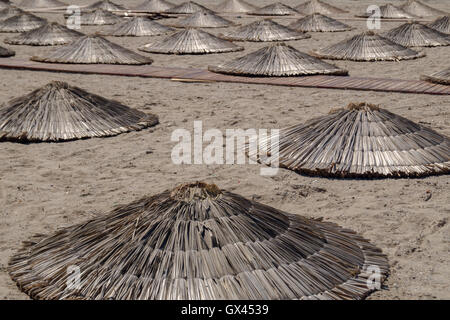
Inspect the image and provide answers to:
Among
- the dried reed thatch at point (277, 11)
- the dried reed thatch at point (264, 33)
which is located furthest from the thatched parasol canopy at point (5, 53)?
the dried reed thatch at point (277, 11)

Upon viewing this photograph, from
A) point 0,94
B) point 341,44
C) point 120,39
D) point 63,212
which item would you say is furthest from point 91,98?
point 120,39

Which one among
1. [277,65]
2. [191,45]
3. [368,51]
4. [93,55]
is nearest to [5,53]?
[93,55]

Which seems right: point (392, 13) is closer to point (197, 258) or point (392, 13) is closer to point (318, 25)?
point (318, 25)

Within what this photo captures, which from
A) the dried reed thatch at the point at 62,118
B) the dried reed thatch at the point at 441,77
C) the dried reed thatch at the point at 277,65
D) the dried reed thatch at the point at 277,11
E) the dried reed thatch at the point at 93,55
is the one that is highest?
the dried reed thatch at the point at 277,11

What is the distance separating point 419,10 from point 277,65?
32.8ft

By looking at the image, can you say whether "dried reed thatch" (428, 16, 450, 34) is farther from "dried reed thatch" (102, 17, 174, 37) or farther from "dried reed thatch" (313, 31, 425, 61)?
"dried reed thatch" (102, 17, 174, 37)

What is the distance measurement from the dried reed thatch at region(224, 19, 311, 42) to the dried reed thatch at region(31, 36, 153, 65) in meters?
3.02

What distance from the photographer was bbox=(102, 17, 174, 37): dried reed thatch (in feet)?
43.2

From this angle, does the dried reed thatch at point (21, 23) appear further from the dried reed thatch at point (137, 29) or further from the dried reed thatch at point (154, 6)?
the dried reed thatch at point (154, 6)

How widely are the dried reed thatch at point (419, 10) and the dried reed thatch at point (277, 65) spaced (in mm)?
9333

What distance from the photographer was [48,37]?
38.6 feet

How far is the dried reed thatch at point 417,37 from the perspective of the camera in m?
11.5

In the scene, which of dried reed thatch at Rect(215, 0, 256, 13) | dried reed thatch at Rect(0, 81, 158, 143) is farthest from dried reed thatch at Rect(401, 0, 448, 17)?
dried reed thatch at Rect(0, 81, 158, 143)

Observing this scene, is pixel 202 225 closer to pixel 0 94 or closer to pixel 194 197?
pixel 194 197
